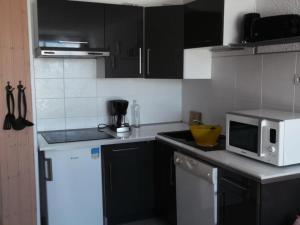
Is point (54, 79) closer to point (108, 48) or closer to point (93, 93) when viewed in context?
point (93, 93)

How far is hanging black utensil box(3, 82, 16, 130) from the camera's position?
2512mm

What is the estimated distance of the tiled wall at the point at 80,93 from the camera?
10.3ft

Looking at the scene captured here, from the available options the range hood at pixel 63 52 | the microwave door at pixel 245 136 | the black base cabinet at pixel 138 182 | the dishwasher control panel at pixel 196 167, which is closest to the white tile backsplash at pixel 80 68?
the range hood at pixel 63 52

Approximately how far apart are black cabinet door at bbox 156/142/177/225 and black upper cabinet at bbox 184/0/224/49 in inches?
35.6

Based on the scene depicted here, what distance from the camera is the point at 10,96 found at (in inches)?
99.3

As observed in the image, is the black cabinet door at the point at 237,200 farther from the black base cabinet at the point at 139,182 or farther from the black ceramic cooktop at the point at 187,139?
the black base cabinet at the point at 139,182

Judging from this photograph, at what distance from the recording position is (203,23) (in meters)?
2.75

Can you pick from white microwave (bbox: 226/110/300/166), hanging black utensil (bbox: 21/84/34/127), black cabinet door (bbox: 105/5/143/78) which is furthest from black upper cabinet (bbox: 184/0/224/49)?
hanging black utensil (bbox: 21/84/34/127)

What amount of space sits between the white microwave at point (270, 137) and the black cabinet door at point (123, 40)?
1254 millimetres

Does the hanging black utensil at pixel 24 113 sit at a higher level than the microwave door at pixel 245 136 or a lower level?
higher

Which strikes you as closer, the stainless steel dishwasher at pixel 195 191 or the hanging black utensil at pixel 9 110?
the stainless steel dishwasher at pixel 195 191

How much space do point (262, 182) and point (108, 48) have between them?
1798 millimetres

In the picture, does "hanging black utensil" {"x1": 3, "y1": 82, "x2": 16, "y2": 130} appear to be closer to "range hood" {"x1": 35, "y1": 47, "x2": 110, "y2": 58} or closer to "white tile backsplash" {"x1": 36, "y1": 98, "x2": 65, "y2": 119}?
"range hood" {"x1": 35, "y1": 47, "x2": 110, "y2": 58}

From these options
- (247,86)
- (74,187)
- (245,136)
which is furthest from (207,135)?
(74,187)
